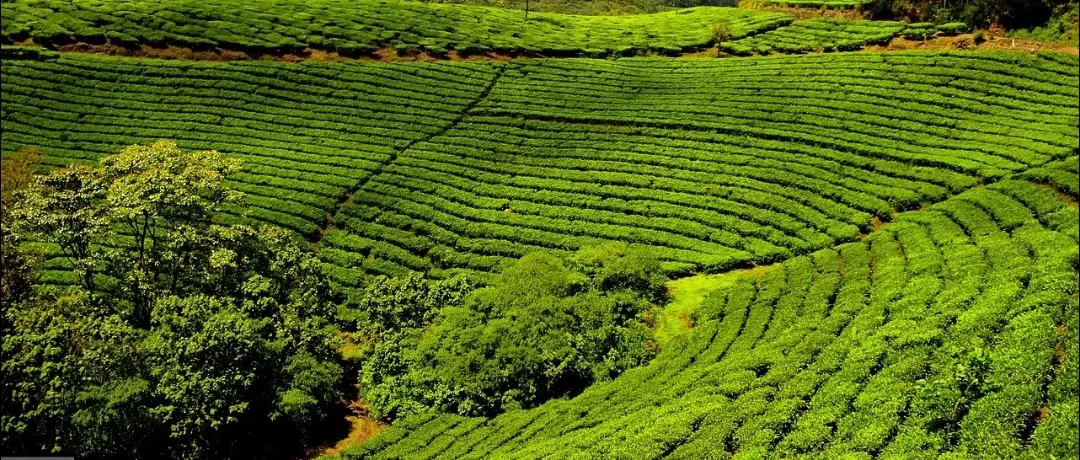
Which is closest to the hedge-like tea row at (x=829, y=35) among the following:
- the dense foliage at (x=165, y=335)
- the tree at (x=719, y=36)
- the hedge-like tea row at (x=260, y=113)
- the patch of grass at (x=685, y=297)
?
the tree at (x=719, y=36)

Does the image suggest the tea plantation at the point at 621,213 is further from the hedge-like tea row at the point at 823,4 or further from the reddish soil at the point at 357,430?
the hedge-like tea row at the point at 823,4

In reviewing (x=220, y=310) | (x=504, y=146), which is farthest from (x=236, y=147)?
(x=220, y=310)

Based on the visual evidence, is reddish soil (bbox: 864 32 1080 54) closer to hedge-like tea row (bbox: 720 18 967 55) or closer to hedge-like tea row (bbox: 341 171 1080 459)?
hedge-like tea row (bbox: 720 18 967 55)

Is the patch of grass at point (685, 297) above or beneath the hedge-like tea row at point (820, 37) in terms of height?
beneath

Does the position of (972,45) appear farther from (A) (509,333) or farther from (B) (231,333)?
(B) (231,333)

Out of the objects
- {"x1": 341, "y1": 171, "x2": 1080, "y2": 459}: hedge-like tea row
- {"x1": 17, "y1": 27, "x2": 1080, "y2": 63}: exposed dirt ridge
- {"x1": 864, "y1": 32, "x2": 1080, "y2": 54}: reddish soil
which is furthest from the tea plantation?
{"x1": 864, "y1": 32, "x2": 1080, "y2": 54}: reddish soil

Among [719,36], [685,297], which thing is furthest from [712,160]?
[719,36]

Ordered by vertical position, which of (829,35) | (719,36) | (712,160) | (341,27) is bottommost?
(712,160)
